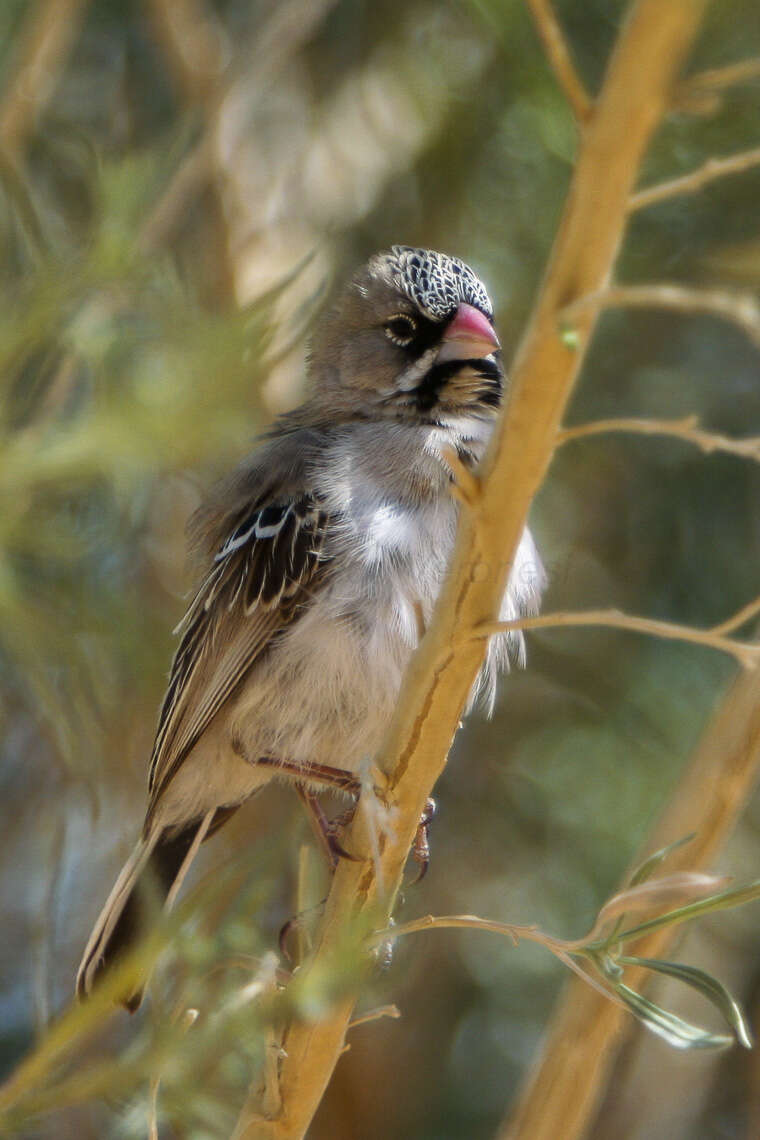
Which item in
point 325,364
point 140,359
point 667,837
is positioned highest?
point 325,364

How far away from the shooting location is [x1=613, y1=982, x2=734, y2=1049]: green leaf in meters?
1.47

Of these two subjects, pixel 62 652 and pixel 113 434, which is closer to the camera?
pixel 113 434

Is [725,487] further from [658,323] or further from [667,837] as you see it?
[667,837]

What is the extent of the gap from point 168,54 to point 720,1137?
10.6ft

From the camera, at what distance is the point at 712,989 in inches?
61.0

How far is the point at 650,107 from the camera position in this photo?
1.25 meters

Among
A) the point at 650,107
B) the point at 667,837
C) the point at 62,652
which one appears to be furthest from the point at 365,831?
the point at 650,107

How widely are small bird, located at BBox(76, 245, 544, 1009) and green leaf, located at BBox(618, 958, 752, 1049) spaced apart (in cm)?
91

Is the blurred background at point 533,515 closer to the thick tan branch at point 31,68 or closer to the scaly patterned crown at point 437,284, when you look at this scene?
the thick tan branch at point 31,68

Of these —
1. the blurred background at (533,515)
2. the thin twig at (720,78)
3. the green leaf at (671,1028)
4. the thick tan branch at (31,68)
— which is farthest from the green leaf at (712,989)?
the thick tan branch at (31,68)

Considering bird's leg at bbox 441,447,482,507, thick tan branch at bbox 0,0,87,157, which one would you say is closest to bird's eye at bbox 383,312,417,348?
thick tan branch at bbox 0,0,87,157

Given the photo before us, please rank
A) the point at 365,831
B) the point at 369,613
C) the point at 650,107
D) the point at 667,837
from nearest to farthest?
1. the point at 650,107
2. the point at 365,831
3. the point at 667,837
4. the point at 369,613

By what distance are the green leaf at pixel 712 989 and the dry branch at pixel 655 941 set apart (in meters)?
0.61

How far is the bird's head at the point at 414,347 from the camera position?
3.01m
